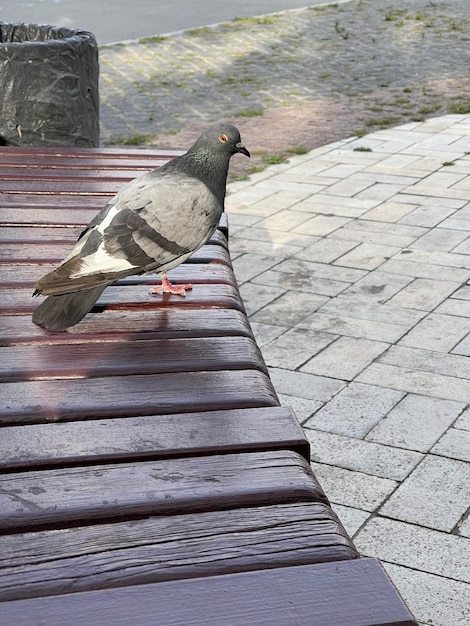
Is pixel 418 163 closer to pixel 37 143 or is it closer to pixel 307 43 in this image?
pixel 37 143

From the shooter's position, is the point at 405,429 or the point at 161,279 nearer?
the point at 161,279

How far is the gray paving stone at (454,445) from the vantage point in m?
4.05

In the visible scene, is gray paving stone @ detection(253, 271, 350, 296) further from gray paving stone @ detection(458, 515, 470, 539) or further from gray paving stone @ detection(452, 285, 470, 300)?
gray paving stone @ detection(458, 515, 470, 539)

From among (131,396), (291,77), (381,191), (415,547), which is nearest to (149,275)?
(131,396)

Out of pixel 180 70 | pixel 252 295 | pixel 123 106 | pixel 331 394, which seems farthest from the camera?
pixel 180 70

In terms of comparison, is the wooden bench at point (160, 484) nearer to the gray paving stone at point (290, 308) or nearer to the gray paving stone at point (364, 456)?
the gray paving stone at point (364, 456)

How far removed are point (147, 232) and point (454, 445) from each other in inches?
64.9

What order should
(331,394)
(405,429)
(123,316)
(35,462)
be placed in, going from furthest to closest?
(331,394)
(405,429)
(123,316)
(35,462)

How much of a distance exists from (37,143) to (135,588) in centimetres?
444

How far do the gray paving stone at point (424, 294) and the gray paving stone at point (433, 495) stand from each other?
5.35 ft

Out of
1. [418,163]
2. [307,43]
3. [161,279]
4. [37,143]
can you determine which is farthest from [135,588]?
[307,43]

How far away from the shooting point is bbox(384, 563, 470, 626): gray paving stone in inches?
124

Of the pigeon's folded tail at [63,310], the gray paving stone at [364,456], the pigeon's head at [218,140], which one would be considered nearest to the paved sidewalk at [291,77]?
the gray paving stone at [364,456]

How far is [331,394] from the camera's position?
459cm
